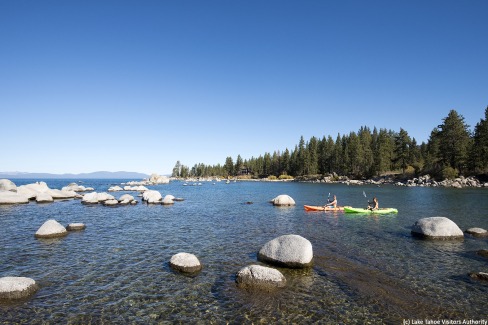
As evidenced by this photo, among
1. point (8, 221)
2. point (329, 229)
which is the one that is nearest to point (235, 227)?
point (329, 229)

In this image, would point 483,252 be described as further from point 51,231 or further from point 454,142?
point 454,142

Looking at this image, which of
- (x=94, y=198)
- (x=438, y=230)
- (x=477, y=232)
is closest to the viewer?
(x=438, y=230)

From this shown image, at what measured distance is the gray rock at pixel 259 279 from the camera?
12.1m

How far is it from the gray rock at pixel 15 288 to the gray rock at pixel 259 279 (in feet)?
27.1

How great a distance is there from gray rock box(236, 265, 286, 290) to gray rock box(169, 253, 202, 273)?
267 cm

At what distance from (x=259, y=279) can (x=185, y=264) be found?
3989 millimetres

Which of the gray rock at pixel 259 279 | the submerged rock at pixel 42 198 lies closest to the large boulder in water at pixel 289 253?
the gray rock at pixel 259 279

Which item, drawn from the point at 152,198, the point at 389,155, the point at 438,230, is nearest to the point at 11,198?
the point at 152,198

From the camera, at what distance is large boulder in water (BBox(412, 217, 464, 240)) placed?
20.6 m

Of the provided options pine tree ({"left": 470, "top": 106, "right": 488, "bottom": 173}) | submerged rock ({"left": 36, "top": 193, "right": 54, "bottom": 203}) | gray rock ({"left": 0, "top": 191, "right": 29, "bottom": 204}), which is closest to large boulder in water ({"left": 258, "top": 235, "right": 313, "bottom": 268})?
gray rock ({"left": 0, "top": 191, "right": 29, "bottom": 204})

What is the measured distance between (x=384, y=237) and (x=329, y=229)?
4.41m

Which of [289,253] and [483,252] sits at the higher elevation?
[289,253]

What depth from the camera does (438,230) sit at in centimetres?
2073

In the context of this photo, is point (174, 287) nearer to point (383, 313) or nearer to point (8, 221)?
point (383, 313)
